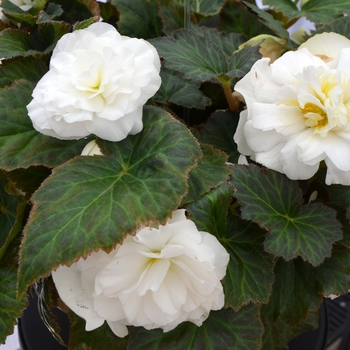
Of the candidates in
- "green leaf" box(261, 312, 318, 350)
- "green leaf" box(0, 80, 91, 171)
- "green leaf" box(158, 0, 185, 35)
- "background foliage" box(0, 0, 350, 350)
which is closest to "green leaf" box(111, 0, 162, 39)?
"green leaf" box(158, 0, 185, 35)

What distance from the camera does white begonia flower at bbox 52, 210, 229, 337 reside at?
0.41 metres

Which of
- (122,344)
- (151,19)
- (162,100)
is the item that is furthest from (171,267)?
(151,19)

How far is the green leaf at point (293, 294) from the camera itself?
1.67 ft

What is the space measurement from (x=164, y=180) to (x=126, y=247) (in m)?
0.07

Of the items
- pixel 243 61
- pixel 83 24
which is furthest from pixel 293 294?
pixel 83 24

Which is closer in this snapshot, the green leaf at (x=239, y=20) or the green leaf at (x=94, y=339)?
the green leaf at (x=94, y=339)

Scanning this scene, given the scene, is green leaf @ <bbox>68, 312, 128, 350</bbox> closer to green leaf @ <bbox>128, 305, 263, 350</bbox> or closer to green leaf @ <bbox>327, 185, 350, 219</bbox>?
green leaf @ <bbox>128, 305, 263, 350</bbox>

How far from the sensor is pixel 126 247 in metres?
0.41

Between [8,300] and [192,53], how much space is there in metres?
0.35

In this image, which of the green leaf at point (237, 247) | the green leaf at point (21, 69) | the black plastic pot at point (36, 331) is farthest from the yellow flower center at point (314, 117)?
the black plastic pot at point (36, 331)

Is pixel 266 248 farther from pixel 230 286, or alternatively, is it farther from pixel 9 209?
pixel 9 209

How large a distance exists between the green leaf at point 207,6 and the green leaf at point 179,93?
19 cm

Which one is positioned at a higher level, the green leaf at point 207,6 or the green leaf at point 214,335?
the green leaf at point 207,6

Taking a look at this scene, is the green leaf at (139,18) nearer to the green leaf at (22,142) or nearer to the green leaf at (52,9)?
the green leaf at (52,9)
